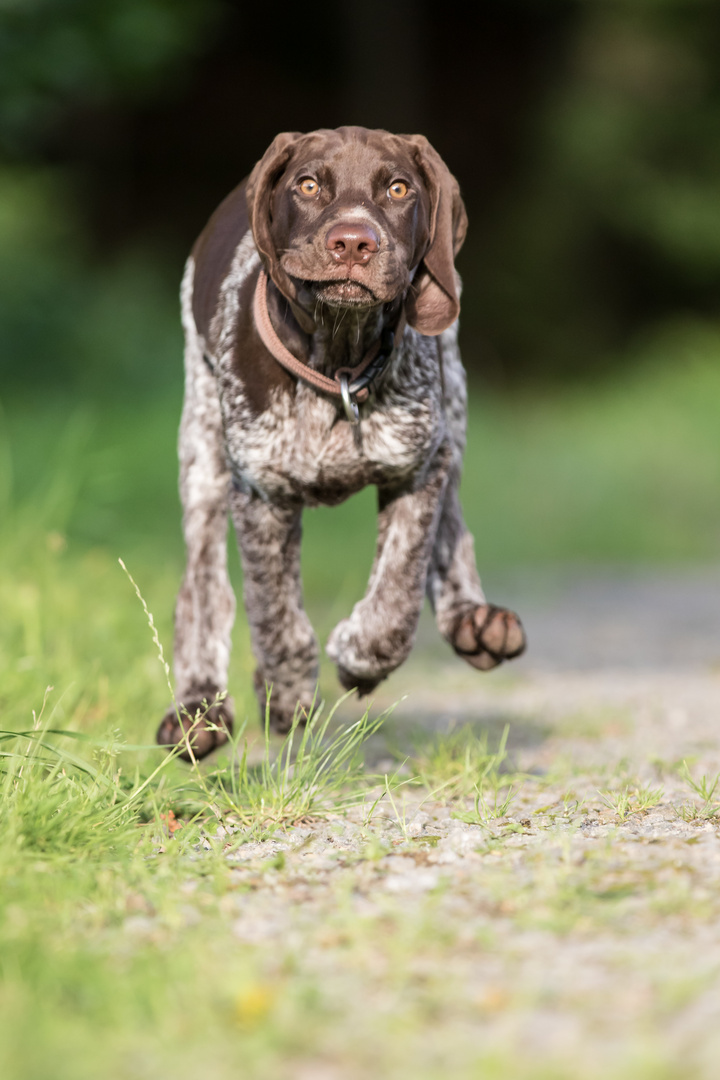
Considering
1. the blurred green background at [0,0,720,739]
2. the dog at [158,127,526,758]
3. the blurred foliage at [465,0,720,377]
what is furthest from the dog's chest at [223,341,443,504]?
the blurred foliage at [465,0,720,377]

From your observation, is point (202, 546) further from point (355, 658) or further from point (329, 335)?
point (329, 335)

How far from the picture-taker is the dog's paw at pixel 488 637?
397cm

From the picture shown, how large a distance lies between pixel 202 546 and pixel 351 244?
1.40m

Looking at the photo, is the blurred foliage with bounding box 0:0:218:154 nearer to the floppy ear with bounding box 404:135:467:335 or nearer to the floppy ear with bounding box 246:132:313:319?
the floppy ear with bounding box 246:132:313:319

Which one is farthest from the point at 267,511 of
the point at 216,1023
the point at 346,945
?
the point at 216,1023

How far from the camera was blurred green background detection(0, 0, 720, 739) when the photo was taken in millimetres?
9273

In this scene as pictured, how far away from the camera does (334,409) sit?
3844 mm

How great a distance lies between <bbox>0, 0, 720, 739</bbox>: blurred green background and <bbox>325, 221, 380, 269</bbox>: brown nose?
2125 millimetres

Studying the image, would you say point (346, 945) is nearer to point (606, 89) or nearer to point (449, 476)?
point (449, 476)

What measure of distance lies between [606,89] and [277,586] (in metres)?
A: 20.0

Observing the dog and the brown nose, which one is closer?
the brown nose

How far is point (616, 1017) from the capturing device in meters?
2.02

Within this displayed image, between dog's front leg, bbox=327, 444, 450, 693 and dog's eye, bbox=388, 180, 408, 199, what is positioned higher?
dog's eye, bbox=388, 180, 408, 199

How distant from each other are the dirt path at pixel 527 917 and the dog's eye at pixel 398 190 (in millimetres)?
1449
